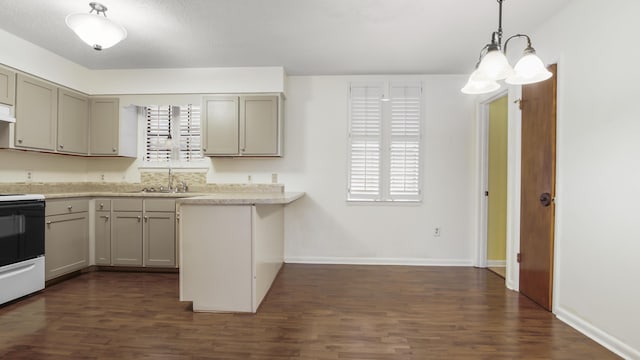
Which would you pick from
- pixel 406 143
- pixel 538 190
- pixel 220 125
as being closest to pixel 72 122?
pixel 220 125

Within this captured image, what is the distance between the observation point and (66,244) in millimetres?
3412

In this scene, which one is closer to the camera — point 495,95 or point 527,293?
point 527,293

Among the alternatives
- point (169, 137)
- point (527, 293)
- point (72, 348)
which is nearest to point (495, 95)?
point (527, 293)

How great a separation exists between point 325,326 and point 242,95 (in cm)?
284

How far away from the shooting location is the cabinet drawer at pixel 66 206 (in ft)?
10.6

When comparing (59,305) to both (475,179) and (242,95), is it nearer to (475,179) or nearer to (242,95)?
(242,95)

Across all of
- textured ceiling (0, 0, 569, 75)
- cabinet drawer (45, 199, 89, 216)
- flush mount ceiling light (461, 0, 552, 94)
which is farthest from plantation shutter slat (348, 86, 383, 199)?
cabinet drawer (45, 199, 89, 216)

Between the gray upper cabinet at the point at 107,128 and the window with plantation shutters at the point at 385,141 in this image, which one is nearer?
the gray upper cabinet at the point at 107,128

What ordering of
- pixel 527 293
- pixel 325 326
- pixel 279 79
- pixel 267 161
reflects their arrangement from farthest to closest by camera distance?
pixel 267 161 < pixel 279 79 < pixel 527 293 < pixel 325 326

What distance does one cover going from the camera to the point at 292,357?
76.4 inches

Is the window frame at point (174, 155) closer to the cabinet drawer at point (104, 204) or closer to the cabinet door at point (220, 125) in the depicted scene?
the cabinet door at point (220, 125)

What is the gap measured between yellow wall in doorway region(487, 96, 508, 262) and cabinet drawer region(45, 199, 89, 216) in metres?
4.96

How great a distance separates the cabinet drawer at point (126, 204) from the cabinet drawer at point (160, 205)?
9cm

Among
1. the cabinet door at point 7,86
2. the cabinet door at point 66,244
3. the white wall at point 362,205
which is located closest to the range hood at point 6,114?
the cabinet door at point 7,86
